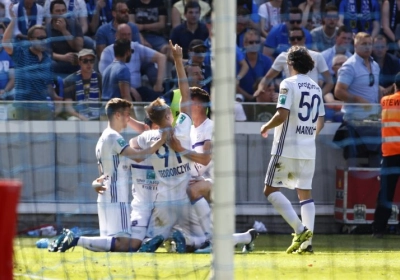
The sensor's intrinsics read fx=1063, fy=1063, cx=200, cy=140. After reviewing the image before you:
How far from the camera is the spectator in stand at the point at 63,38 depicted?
457 inches

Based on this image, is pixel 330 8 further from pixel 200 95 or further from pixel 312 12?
pixel 200 95

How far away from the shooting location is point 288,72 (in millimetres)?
11961

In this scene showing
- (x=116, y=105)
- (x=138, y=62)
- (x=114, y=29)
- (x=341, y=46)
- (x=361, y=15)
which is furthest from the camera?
(x=361, y=15)

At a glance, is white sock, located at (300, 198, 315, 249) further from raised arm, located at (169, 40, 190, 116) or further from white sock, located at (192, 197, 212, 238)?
raised arm, located at (169, 40, 190, 116)

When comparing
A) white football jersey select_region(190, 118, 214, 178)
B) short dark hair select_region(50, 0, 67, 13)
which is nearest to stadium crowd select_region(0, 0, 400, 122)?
short dark hair select_region(50, 0, 67, 13)

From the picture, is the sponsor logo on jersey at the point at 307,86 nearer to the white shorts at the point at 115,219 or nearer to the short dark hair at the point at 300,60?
the short dark hair at the point at 300,60

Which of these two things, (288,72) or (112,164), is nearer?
(112,164)

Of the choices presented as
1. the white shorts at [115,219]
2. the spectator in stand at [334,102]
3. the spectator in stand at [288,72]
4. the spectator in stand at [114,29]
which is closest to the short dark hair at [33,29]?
the spectator in stand at [114,29]

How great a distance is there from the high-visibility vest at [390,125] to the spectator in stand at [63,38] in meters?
3.41

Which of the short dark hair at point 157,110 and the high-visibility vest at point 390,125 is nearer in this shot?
the short dark hair at point 157,110

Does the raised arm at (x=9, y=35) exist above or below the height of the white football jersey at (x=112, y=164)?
above

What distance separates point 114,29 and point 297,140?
2.97 meters

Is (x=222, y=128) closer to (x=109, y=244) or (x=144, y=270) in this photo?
(x=144, y=270)

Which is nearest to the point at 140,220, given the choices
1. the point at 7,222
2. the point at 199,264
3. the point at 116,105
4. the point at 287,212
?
the point at 116,105
